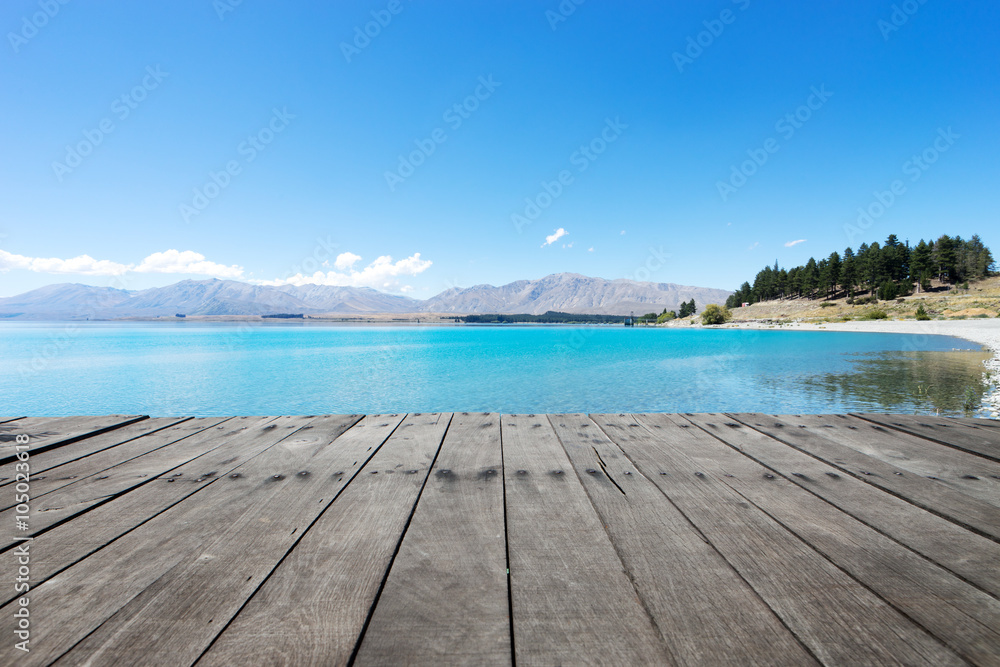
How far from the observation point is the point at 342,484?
2.55 meters

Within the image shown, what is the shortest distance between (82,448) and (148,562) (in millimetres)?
2295

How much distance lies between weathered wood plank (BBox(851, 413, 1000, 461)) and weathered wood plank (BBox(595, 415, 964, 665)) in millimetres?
2298

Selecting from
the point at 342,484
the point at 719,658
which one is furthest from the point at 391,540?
the point at 719,658

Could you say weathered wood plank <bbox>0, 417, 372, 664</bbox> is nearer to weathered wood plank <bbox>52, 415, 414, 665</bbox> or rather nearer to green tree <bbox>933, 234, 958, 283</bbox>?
weathered wood plank <bbox>52, 415, 414, 665</bbox>

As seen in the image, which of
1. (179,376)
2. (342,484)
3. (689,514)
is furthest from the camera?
(179,376)

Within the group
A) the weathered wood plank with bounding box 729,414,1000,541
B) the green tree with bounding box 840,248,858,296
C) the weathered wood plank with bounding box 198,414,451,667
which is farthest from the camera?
the green tree with bounding box 840,248,858,296

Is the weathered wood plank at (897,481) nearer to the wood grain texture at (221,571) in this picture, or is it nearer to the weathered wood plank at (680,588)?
the weathered wood plank at (680,588)

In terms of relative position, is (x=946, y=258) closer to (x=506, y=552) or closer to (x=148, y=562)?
(x=506, y=552)

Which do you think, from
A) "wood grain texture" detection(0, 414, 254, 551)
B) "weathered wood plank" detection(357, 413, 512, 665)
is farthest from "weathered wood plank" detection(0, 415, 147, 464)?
"weathered wood plank" detection(357, 413, 512, 665)

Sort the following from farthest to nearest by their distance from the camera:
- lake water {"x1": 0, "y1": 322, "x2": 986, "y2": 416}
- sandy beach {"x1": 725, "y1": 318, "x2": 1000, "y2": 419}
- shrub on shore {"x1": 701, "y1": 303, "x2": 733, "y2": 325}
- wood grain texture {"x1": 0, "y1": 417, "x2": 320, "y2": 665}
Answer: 1. shrub on shore {"x1": 701, "y1": 303, "x2": 733, "y2": 325}
2. sandy beach {"x1": 725, "y1": 318, "x2": 1000, "y2": 419}
3. lake water {"x1": 0, "y1": 322, "x2": 986, "y2": 416}
4. wood grain texture {"x1": 0, "y1": 417, "x2": 320, "y2": 665}

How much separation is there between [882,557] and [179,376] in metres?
37.9

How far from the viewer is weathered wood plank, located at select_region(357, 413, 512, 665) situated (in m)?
1.23

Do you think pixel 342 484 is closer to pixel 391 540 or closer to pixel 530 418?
pixel 391 540

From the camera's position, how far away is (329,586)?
154 centimetres
